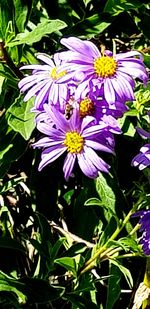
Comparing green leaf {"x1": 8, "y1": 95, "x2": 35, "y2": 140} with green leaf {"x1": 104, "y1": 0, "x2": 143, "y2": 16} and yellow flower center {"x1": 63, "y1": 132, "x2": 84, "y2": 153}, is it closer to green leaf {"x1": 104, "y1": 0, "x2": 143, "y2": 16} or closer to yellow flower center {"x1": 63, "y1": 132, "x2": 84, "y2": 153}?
yellow flower center {"x1": 63, "y1": 132, "x2": 84, "y2": 153}

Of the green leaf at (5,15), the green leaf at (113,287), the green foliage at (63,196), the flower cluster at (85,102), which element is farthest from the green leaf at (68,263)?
the green leaf at (5,15)

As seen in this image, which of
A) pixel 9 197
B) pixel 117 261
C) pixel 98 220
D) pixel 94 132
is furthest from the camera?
pixel 9 197

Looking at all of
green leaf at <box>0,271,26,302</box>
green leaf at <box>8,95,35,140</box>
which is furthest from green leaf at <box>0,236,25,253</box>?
green leaf at <box>8,95,35,140</box>

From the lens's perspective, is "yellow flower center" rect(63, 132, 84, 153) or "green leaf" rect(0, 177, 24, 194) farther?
"green leaf" rect(0, 177, 24, 194)

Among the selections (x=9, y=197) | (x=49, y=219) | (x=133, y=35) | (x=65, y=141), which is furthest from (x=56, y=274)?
(x=133, y=35)

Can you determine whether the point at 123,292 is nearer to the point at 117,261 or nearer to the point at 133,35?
the point at 117,261

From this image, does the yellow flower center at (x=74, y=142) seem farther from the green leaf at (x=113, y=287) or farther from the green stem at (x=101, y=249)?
the green leaf at (x=113, y=287)

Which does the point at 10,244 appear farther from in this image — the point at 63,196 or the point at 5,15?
the point at 5,15
